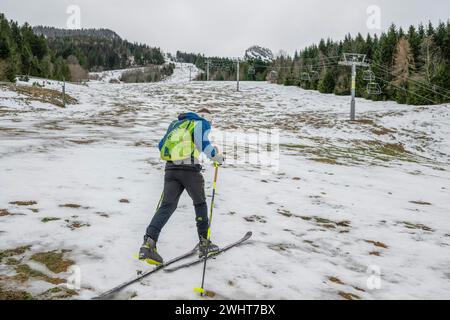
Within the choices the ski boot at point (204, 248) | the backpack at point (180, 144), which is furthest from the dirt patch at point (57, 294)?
the backpack at point (180, 144)

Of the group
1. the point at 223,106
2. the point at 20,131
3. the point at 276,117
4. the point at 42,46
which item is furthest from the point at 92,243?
the point at 42,46

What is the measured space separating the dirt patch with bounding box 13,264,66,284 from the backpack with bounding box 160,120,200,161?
2.23m

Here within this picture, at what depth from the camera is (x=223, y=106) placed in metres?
47.8

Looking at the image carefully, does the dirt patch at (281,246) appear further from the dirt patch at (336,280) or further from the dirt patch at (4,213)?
the dirt patch at (4,213)

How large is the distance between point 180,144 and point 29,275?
275 cm

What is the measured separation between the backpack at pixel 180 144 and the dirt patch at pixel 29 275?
2.23 metres

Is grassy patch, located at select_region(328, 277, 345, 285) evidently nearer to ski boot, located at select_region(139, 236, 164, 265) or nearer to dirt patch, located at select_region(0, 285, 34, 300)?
ski boot, located at select_region(139, 236, 164, 265)

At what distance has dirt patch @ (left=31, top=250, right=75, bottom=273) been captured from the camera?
4.74 m

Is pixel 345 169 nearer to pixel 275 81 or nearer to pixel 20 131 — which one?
pixel 20 131

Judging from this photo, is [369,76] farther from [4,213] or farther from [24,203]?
[4,213]

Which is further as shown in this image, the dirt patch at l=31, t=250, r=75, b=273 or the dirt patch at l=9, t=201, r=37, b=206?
the dirt patch at l=9, t=201, r=37, b=206

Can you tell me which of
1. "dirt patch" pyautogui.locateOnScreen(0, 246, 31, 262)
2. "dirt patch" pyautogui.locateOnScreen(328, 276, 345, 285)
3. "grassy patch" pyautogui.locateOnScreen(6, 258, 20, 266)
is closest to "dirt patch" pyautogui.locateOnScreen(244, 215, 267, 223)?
"dirt patch" pyautogui.locateOnScreen(328, 276, 345, 285)
